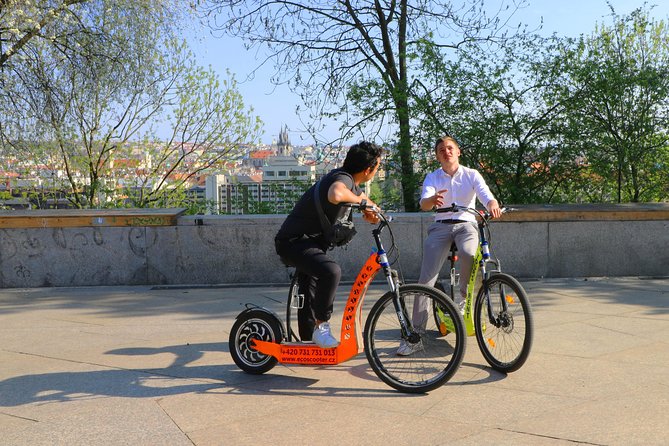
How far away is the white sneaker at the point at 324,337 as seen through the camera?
4.71m

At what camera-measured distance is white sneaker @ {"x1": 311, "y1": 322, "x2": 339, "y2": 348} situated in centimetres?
471

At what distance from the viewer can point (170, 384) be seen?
15.7 ft

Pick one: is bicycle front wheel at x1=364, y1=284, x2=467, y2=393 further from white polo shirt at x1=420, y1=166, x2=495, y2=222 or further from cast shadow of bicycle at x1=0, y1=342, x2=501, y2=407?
white polo shirt at x1=420, y1=166, x2=495, y2=222

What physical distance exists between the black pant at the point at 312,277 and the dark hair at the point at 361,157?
548 millimetres

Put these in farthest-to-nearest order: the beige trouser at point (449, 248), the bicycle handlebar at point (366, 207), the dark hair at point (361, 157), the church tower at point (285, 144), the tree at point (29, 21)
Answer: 1. the tree at point (29, 21)
2. the church tower at point (285, 144)
3. the beige trouser at point (449, 248)
4. the dark hair at point (361, 157)
5. the bicycle handlebar at point (366, 207)

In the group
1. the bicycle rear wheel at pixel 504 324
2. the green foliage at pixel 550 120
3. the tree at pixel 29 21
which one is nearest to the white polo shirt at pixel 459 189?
the bicycle rear wheel at pixel 504 324

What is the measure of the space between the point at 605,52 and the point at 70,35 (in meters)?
10.5

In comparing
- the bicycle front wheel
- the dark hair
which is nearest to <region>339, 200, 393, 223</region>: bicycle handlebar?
the dark hair

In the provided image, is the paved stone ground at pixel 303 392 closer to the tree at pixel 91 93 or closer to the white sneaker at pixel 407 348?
the white sneaker at pixel 407 348

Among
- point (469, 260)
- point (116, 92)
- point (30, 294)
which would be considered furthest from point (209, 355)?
point (116, 92)

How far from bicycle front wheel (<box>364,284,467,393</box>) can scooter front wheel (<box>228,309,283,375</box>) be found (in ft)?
2.35

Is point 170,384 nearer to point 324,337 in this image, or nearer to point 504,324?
point 324,337

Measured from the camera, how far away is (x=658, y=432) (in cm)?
366

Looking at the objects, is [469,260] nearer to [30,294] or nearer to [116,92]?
[30,294]
